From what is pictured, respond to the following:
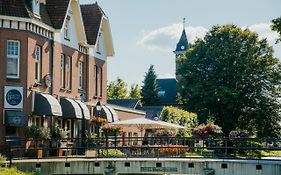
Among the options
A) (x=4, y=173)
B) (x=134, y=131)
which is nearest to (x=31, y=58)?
(x=4, y=173)

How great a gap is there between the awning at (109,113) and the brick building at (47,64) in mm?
882

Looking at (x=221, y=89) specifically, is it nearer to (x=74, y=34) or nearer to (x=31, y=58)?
(x=74, y=34)

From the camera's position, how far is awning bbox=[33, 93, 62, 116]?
32.8 m

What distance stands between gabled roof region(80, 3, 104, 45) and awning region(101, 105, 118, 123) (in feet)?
17.1

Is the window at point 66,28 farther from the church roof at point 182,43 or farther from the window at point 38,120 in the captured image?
the church roof at point 182,43

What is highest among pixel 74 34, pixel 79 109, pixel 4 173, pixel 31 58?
pixel 74 34

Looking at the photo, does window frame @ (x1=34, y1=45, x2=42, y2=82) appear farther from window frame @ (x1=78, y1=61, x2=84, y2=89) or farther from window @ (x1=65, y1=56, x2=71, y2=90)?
window frame @ (x1=78, y1=61, x2=84, y2=89)

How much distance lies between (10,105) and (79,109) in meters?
6.52

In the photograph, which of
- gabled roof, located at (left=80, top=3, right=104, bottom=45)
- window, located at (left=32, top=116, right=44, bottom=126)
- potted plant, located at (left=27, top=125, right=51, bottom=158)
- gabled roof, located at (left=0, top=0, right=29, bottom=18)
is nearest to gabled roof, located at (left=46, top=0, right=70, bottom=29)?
gabled roof, located at (left=0, top=0, right=29, bottom=18)

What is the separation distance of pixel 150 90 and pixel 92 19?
49738mm

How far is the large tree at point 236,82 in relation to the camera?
63094mm

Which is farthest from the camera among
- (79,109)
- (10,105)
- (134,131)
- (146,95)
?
Result: (146,95)

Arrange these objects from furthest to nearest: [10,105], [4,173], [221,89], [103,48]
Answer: [221,89]
[103,48]
[10,105]
[4,173]

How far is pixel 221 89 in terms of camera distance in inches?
2435
